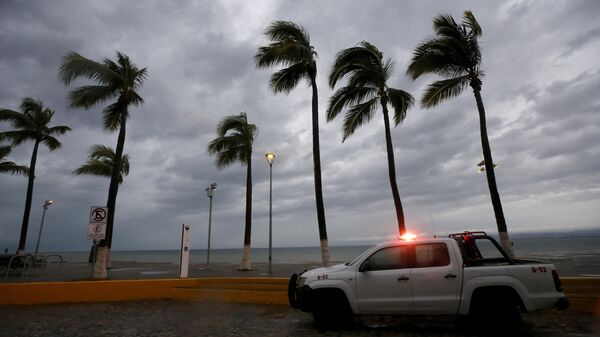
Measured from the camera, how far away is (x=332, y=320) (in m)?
6.75

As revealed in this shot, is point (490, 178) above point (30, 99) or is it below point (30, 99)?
below

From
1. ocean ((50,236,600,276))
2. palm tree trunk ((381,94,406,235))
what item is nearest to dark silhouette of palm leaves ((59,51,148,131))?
palm tree trunk ((381,94,406,235))

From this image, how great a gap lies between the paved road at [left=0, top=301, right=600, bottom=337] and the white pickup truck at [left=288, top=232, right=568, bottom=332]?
549mm

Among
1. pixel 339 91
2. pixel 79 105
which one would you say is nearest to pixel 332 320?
pixel 339 91

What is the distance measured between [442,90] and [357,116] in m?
4.05

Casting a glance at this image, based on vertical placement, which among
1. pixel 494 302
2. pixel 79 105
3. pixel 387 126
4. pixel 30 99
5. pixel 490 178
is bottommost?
pixel 494 302

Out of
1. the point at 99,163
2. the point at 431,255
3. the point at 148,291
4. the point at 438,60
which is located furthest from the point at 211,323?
the point at 99,163

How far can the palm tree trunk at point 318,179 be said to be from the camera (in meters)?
14.9

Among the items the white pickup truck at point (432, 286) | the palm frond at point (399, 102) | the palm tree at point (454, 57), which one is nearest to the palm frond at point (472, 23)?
the palm tree at point (454, 57)

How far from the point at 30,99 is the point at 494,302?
30.4 m

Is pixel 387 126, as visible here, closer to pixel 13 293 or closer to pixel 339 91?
pixel 339 91

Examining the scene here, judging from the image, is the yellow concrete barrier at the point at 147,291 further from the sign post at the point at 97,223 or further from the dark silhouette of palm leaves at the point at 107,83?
the dark silhouette of palm leaves at the point at 107,83

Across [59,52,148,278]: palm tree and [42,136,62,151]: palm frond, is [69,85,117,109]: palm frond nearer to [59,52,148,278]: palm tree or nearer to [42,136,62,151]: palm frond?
[59,52,148,278]: palm tree

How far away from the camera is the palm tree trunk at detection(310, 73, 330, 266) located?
49.0 ft
